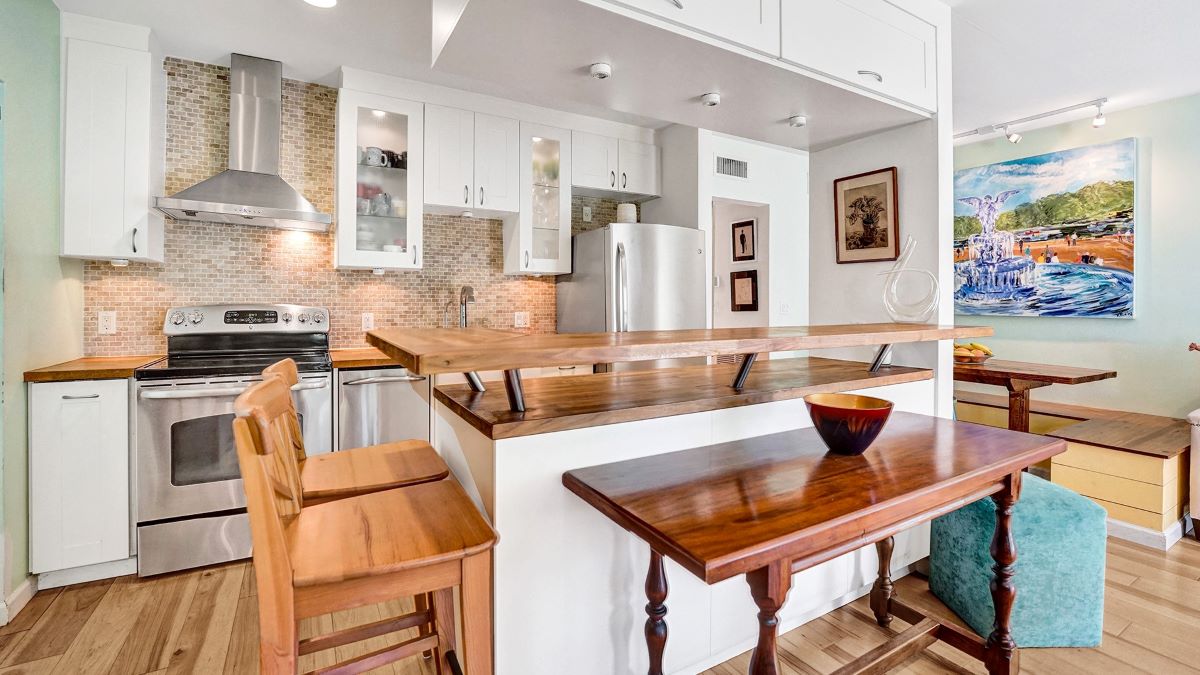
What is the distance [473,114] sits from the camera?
11.5 ft

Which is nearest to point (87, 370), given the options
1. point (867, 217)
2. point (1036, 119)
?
point (867, 217)

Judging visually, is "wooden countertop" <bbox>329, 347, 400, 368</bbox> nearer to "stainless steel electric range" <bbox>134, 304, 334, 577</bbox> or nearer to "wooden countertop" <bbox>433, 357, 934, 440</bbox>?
"stainless steel electric range" <bbox>134, 304, 334, 577</bbox>

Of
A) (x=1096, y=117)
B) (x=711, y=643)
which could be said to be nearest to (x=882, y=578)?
(x=711, y=643)

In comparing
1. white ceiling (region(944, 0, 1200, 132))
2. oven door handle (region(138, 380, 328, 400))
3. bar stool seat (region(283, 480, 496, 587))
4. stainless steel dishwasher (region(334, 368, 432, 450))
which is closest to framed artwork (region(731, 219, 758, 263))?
white ceiling (region(944, 0, 1200, 132))

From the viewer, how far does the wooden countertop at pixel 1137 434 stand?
9.24 ft

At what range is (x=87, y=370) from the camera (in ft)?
7.58

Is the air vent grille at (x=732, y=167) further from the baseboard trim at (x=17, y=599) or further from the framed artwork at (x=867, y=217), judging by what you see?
the baseboard trim at (x=17, y=599)

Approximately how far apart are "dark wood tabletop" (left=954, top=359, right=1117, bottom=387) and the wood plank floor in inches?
43.3

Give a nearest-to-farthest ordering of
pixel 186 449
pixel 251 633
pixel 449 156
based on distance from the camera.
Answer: pixel 251 633
pixel 186 449
pixel 449 156

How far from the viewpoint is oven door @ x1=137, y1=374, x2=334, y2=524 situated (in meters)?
2.44

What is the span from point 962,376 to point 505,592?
3.55 m

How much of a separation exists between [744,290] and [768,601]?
12.6 ft

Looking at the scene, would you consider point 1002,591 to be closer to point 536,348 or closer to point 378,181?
point 536,348

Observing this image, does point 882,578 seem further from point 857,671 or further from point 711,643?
point 711,643
